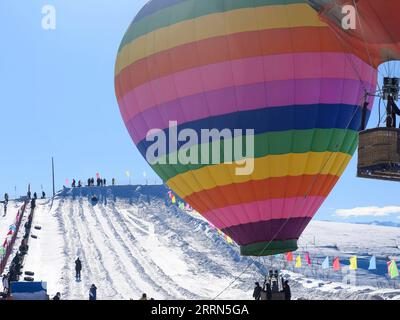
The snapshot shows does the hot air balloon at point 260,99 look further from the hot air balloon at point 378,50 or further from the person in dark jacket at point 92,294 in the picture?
the person in dark jacket at point 92,294

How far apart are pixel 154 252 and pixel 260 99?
2393cm

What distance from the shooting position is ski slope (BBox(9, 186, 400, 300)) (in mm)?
35062

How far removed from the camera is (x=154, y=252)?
4416 cm

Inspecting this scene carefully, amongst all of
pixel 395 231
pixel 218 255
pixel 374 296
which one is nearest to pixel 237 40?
pixel 374 296

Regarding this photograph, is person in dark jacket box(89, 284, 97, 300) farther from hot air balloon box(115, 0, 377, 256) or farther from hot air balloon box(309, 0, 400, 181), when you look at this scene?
hot air balloon box(309, 0, 400, 181)

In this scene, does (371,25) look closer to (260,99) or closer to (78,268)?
(260,99)

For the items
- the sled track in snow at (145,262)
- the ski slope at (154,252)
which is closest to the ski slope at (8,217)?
the ski slope at (154,252)

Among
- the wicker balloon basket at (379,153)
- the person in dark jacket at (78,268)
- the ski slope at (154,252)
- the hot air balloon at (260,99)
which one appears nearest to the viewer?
the wicker balloon basket at (379,153)

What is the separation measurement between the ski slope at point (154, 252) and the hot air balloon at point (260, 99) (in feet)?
35.3

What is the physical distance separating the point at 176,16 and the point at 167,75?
1.92m

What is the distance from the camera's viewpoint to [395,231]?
240 ft

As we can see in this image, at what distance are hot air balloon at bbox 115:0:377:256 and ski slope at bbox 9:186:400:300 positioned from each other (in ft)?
35.3

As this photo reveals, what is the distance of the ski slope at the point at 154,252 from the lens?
3506 cm
